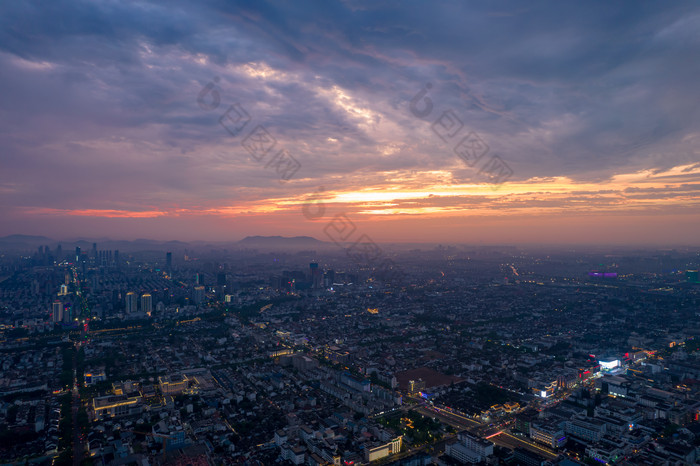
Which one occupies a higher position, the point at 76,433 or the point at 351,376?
the point at 351,376

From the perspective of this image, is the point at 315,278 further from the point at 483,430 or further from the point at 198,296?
the point at 483,430

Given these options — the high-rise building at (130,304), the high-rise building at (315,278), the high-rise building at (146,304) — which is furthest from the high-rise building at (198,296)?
the high-rise building at (315,278)

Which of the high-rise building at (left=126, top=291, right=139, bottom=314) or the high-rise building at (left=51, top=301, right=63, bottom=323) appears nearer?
the high-rise building at (left=51, top=301, right=63, bottom=323)

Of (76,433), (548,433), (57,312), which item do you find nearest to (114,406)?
(76,433)

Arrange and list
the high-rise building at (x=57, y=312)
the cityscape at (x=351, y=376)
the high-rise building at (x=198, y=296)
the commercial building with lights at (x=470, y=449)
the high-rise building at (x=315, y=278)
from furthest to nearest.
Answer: the high-rise building at (x=315, y=278) → the high-rise building at (x=198, y=296) → the high-rise building at (x=57, y=312) → the cityscape at (x=351, y=376) → the commercial building with lights at (x=470, y=449)

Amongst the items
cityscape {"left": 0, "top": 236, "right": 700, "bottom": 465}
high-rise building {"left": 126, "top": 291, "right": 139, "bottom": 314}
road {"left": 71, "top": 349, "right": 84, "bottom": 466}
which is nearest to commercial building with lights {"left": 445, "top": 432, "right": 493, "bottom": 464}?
cityscape {"left": 0, "top": 236, "right": 700, "bottom": 465}

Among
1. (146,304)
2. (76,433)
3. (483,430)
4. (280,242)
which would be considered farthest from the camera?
(280,242)

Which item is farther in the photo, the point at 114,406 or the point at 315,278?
the point at 315,278

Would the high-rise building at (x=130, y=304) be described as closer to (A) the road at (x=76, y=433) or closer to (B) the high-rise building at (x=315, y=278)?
(A) the road at (x=76, y=433)

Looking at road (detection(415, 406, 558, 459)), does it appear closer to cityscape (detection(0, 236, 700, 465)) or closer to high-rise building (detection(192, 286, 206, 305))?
cityscape (detection(0, 236, 700, 465))
